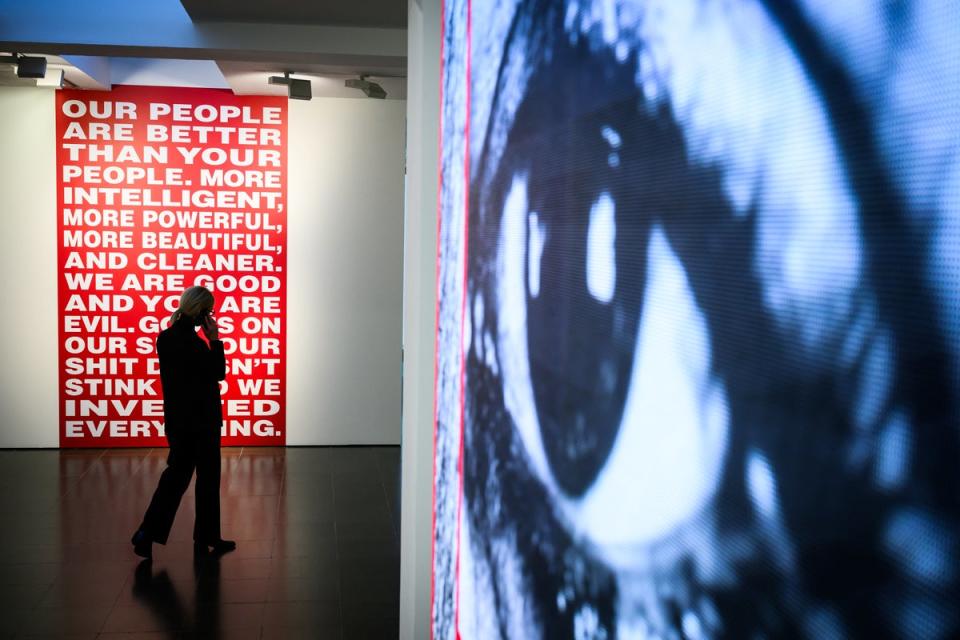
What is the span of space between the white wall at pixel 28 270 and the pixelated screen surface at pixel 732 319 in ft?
24.4

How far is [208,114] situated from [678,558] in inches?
311

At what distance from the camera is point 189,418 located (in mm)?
5133

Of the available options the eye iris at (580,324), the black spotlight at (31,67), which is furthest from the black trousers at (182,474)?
the eye iris at (580,324)

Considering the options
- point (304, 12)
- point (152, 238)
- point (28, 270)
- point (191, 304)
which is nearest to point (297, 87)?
point (304, 12)

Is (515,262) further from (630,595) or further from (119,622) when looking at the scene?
(119,622)

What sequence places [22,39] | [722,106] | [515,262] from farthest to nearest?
[22,39]
[515,262]
[722,106]

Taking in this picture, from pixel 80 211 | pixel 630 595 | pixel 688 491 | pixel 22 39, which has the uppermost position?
pixel 22 39

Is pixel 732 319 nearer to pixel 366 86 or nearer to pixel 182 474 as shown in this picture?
pixel 182 474

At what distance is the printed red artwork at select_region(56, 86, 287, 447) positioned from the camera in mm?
7973

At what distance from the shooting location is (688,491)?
33.3 inches

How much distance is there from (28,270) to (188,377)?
3.84 metres

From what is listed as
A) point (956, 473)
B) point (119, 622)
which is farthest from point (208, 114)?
point (956, 473)

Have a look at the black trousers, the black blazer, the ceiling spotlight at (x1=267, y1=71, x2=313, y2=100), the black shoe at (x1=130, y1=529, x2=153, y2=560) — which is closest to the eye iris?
the black blazer

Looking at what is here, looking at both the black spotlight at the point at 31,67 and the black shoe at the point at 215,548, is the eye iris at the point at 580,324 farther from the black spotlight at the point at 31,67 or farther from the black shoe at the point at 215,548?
the black spotlight at the point at 31,67
